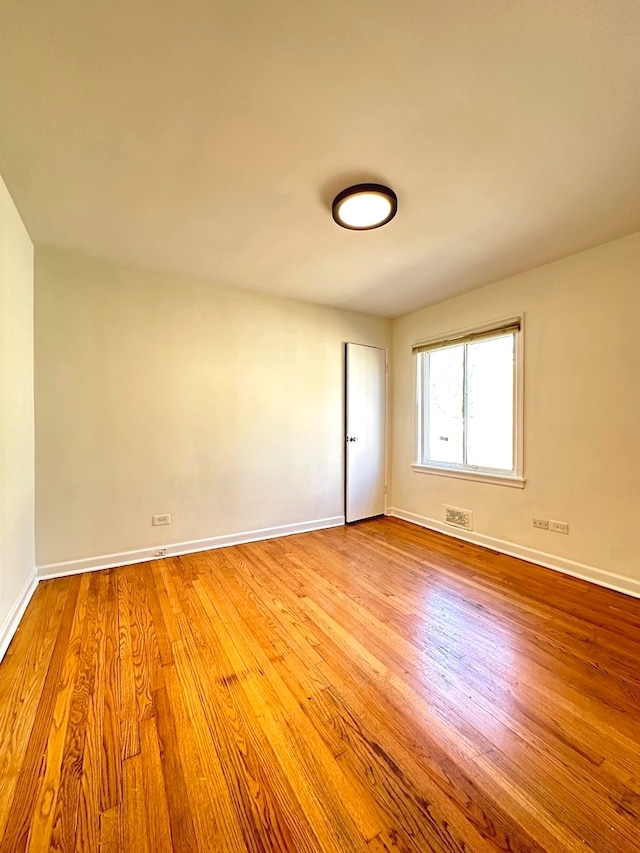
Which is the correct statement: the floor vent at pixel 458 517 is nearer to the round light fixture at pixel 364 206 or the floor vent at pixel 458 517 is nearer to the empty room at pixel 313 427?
the empty room at pixel 313 427

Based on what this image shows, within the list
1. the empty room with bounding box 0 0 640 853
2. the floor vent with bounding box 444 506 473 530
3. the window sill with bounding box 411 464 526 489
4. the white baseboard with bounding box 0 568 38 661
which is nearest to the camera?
the empty room with bounding box 0 0 640 853

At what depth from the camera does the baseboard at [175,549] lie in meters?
2.63

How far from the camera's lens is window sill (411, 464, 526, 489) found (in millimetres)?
3031

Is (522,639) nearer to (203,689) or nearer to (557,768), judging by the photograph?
(557,768)

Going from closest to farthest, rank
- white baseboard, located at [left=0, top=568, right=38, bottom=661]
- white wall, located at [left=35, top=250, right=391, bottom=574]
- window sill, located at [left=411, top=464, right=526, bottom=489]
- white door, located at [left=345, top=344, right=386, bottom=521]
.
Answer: white baseboard, located at [left=0, top=568, right=38, bottom=661] → white wall, located at [left=35, top=250, right=391, bottom=574] → window sill, located at [left=411, top=464, right=526, bottom=489] → white door, located at [left=345, top=344, right=386, bottom=521]

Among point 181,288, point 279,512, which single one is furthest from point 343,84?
point 279,512

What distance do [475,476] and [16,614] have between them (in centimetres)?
359

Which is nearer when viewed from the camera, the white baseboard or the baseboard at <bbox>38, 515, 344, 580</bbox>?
the white baseboard

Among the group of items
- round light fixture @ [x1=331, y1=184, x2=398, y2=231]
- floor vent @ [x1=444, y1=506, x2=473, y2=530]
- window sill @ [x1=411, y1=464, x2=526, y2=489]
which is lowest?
floor vent @ [x1=444, y1=506, x2=473, y2=530]

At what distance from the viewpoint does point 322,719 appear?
1354 millimetres

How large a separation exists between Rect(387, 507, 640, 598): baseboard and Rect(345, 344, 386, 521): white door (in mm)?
652

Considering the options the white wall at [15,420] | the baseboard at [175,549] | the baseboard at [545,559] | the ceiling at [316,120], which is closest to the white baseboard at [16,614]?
the white wall at [15,420]

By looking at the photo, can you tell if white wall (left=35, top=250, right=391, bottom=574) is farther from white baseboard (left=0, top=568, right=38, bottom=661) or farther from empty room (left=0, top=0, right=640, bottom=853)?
white baseboard (left=0, top=568, right=38, bottom=661)

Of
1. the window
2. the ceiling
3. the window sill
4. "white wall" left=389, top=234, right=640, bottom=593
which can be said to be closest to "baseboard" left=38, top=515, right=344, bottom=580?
the window sill
